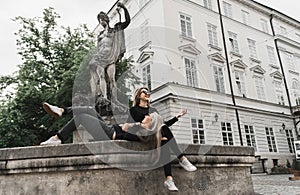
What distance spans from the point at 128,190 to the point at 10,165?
58.6 inches

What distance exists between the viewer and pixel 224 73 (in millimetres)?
22453

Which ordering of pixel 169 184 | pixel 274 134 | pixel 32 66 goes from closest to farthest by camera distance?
pixel 169 184, pixel 32 66, pixel 274 134

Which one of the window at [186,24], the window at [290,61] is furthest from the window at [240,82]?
the window at [290,61]

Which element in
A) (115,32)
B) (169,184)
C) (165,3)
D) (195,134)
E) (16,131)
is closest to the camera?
(169,184)

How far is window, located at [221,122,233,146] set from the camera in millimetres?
20344

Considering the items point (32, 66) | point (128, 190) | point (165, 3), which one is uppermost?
point (165, 3)

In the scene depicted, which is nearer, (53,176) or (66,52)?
(53,176)

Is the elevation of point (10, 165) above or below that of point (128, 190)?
above

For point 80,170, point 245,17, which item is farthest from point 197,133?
Result: point 80,170

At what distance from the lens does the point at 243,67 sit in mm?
24047

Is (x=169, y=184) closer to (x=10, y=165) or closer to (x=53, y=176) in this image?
(x=53, y=176)

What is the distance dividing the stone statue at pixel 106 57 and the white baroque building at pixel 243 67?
9382mm

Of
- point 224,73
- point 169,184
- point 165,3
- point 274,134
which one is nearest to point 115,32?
point 169,184

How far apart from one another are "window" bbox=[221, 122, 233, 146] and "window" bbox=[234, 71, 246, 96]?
349cm
